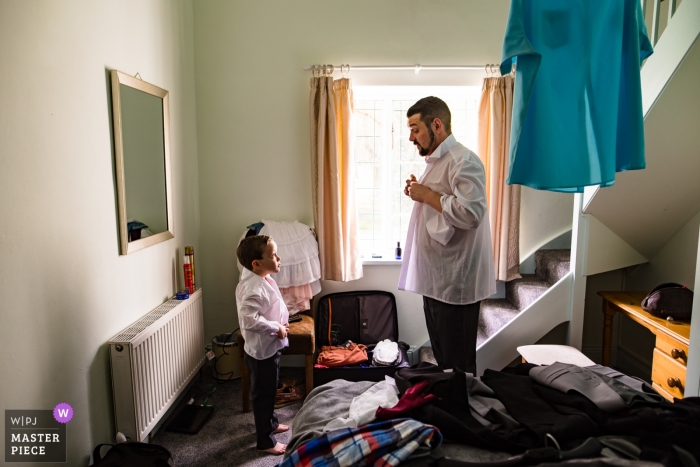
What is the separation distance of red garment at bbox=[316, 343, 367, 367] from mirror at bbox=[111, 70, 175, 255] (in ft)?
4.02

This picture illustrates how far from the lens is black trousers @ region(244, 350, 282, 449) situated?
2160 millimetres

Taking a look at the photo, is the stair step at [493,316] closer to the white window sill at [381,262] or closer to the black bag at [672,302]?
the white window sill at [381,262]

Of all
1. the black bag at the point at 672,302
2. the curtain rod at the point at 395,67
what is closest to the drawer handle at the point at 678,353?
the black bag at the point at 672,302

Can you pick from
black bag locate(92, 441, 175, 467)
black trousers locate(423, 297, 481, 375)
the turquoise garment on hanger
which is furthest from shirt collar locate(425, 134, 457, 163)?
black bag locate(92, 441, 175, 467)

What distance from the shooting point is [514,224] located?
3098 mm

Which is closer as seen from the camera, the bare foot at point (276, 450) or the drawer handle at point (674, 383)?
the drawer handle at point (674, 383)

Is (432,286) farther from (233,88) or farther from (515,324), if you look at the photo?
(233,88)

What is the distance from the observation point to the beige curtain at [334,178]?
305 cm

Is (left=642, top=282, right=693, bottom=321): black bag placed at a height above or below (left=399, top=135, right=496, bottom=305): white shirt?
below

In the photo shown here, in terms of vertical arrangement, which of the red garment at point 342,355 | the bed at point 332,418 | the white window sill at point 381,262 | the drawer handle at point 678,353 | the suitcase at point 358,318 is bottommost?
the red garment at point 342,355

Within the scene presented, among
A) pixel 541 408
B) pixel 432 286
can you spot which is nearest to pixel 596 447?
pixel 541 408

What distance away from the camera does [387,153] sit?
3396mm

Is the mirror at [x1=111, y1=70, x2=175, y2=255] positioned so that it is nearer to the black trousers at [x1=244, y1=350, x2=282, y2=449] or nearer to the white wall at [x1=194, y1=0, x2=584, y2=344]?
the white wall at [x1=194, y1=0, x2=584, y2=344]

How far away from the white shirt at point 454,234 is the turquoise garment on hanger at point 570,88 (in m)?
0.42
